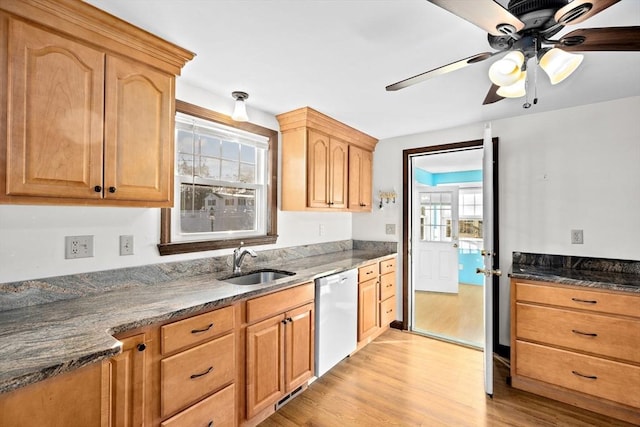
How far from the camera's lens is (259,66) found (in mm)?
1840

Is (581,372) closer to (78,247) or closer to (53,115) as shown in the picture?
(78,247)

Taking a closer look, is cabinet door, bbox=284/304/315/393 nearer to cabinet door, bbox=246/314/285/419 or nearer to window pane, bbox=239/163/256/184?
cabinet door, bbox=246/314/285/419

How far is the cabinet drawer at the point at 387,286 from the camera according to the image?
3.20 meters

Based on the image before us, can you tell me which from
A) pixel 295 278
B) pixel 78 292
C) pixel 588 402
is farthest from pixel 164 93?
pixel 588 402

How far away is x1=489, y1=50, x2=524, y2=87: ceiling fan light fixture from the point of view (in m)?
1.24

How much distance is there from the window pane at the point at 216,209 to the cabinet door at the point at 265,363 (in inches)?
36.0

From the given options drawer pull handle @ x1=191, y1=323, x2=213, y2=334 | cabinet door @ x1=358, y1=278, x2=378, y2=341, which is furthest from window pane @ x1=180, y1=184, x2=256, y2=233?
cabinet door @ x1=358, y1=278, x2=378, y2=341

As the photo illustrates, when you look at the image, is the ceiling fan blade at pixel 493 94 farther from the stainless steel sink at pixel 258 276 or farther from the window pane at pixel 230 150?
the window pane at pixel 230 150

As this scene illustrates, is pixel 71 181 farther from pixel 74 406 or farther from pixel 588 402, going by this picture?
pixel 588 402

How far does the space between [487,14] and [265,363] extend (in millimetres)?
2048

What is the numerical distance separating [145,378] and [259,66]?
1781 mm

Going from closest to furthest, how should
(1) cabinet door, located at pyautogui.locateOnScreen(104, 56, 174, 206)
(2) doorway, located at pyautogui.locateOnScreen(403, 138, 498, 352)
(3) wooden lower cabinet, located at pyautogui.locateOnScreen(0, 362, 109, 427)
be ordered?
(3) wooden lower cabinet, located at pyautogui.locateOnScreen(0, 362, 109, 427), (1) cabinet door, located at pyautogui.locateOnScreen(104, 56, 174, 206), (2) doorway, located at pyautogui.locateOnScreen(403, 138, 498, 352)

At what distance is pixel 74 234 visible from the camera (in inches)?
61.8

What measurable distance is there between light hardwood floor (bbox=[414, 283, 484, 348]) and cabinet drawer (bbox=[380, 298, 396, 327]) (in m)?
0.38
